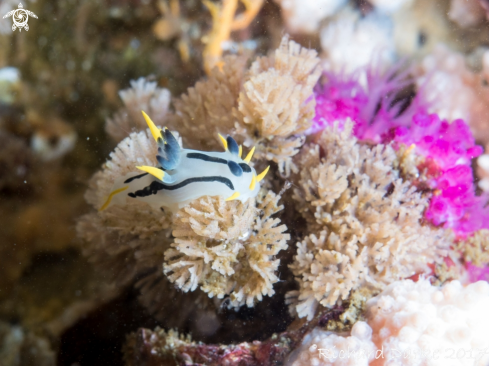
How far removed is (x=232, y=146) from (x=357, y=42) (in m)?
1.65

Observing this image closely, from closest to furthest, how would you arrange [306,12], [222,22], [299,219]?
[299,219], [306,12], [222,22]

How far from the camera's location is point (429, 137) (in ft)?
6.01

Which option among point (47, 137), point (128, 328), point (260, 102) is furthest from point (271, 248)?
point (47, 137)

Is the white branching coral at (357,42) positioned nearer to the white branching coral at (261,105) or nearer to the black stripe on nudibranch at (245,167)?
the white branching coral at (261,105)

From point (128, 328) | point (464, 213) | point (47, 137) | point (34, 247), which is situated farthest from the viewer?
point (47, 137)

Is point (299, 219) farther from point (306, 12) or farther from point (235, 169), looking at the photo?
point (306, 12)

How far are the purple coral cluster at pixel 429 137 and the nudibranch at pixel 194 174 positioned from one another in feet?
2.17

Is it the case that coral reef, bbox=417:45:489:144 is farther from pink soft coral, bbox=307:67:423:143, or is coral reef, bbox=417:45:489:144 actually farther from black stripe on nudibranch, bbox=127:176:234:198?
black stripe on nudibranch, bbox=127:176:234:198

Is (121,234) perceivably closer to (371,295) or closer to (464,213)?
(371,295)

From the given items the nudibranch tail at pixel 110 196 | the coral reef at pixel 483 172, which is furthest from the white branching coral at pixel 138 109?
the coral reef at pixel 483 172

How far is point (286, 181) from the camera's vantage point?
169 centimetres

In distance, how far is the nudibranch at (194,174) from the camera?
4.57 ft

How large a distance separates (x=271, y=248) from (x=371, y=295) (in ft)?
1.82

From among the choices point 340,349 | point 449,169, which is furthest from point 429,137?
point 340,349
